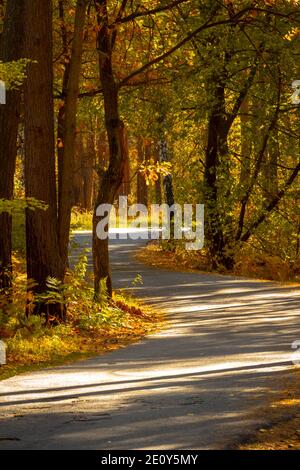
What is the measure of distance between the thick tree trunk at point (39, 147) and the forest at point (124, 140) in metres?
0.02

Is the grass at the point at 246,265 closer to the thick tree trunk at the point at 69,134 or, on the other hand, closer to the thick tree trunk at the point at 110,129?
the thick tree trunk at the point at 110,129

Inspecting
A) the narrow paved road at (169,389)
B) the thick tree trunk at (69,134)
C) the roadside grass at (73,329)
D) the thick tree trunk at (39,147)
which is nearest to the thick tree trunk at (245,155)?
the roadside grass at (73,329)

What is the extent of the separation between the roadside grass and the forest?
41 millimetres

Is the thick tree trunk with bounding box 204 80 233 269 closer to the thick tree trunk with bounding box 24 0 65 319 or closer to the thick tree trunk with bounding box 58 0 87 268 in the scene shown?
the thick tree trunk with bounding box 58 0 87 268

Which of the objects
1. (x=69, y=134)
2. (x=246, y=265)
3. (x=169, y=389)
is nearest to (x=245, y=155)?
(x=246, y=265)

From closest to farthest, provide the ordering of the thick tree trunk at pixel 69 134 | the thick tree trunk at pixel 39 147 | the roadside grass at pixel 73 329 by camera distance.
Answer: the roadside grass at pixel 73 329
the thick tree trunk at pixel 39 147
the thick tree trunk at pixel 69 134

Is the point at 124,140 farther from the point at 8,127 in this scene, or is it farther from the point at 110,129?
the point at 8,127

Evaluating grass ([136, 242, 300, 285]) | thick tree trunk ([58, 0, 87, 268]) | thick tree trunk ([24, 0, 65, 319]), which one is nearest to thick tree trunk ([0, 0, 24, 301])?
thick tree trunk ([58, 0, 87, 268])

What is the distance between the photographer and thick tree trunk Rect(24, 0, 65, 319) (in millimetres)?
15367

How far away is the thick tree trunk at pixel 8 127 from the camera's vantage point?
16500 mm

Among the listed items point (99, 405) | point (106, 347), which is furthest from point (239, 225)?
point (99, 405)

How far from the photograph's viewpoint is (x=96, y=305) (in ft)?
57.7

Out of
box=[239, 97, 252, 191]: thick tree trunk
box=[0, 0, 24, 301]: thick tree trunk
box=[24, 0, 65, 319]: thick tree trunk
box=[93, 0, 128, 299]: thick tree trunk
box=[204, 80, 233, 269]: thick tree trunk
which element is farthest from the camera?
box=[204, 80, 233, 269]: thick tree trunk
